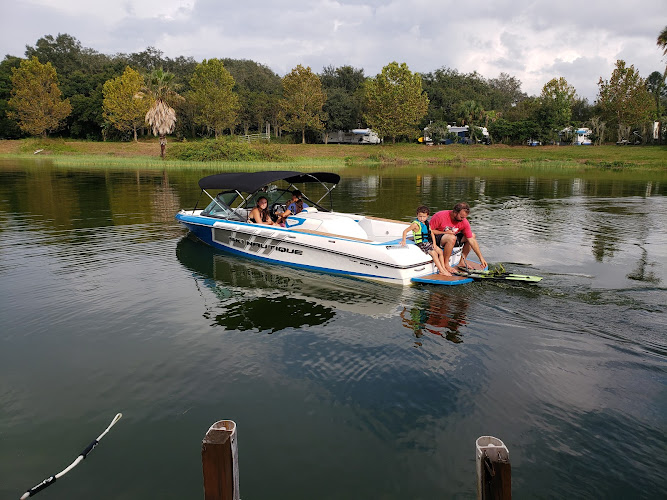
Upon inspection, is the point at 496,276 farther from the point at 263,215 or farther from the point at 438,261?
the point at 263,215

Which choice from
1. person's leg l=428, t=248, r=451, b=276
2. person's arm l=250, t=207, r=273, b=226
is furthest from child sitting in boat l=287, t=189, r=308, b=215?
person's leg l=428, t=248, r=451, b=276

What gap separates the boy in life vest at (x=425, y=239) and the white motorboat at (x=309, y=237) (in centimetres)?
15

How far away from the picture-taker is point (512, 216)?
66.0 feet

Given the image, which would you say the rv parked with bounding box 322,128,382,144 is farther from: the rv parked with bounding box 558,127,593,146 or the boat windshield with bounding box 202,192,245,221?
the boat windshield with bounding box 202,192,245,221

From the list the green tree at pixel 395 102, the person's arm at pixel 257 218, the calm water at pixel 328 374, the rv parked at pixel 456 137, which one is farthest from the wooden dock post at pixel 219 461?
the rv parked at pixel 456 137

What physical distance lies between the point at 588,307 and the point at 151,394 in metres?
7.35

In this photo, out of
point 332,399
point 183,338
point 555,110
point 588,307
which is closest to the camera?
point 332,399

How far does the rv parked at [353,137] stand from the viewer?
7956cm

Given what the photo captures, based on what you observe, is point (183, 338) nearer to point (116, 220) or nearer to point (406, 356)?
point (406, 356)

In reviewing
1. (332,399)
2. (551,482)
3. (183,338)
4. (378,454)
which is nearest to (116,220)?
(183,338)

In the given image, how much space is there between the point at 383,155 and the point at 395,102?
1124 centimetres

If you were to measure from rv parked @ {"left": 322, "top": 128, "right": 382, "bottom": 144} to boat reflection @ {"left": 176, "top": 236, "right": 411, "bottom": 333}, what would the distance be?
69.3 meters

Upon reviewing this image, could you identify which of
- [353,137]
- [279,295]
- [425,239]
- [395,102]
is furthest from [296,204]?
[353,137]

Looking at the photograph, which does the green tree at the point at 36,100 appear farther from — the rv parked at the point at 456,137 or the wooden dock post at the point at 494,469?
the wooden dock post at the point at 494,469
